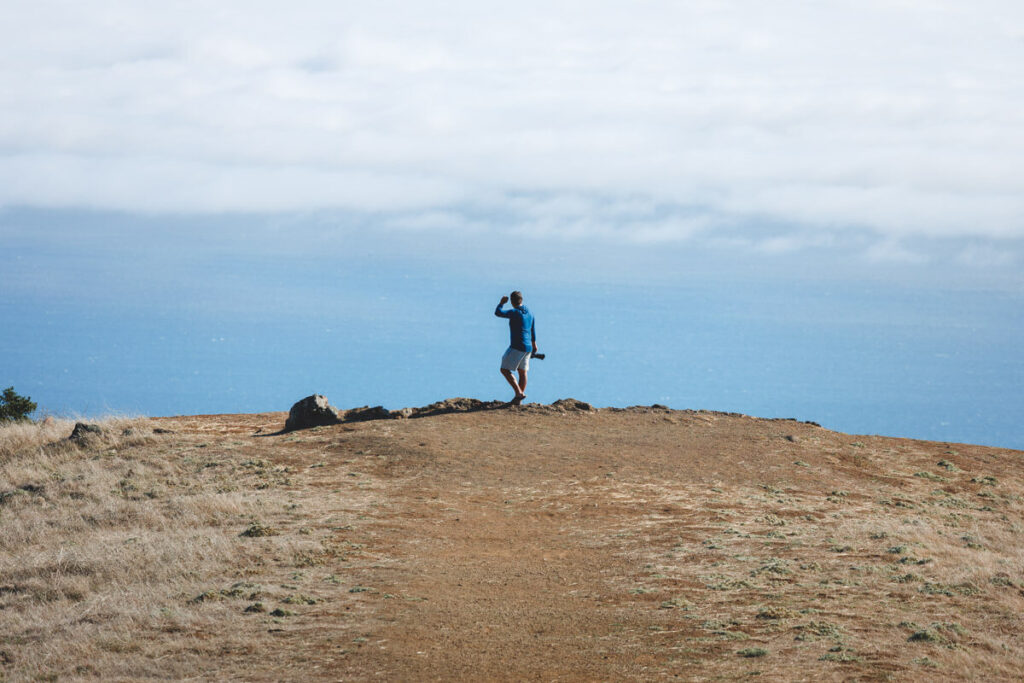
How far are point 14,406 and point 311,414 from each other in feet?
37.8

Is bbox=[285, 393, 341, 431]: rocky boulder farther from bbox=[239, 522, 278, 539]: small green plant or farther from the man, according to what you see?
bbox=[239, 522, 278, 539]: small green plant

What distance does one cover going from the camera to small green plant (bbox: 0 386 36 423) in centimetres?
2661

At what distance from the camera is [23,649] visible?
10484 millimetres

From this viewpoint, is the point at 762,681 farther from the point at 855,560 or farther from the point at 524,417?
the point at 524,417

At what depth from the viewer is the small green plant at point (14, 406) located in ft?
87.3

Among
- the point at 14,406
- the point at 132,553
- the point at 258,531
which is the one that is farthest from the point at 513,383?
the point at 14,406

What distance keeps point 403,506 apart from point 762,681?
743 cm

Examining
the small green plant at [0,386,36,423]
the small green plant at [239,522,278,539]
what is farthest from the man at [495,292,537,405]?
the small green plant at [0,386,36,423]

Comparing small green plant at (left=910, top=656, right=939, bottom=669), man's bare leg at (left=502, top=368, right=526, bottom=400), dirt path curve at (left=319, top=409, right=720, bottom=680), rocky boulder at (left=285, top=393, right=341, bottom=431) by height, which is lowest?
small green plant at (left=910, top=656, right=939, bottom=669)

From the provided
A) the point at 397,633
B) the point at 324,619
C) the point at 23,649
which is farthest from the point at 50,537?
the point at 397,633

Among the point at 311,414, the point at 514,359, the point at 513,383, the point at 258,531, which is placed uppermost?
the point at 514,359

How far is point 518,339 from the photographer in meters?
20.8

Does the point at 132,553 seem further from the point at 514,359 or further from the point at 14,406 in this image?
the point at 14,406

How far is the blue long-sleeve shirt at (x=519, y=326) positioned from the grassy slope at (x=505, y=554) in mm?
1692
